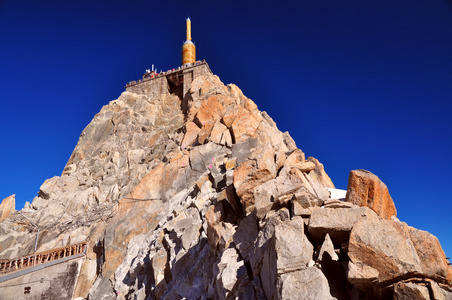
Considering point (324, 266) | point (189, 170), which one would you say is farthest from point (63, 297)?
point (324, 266)

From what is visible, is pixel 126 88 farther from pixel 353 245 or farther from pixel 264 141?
pixel 353 245

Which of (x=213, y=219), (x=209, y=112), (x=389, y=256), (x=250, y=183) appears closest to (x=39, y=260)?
(x=213, y=219)

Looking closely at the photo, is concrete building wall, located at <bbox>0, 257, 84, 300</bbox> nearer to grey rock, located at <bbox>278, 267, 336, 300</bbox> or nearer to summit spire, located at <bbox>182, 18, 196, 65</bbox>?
grey rock, located at <bbox>278, 267, 336, 300</bbox>

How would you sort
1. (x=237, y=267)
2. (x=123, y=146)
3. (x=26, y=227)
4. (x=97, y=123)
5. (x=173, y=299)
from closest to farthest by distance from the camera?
1. (x=237, y=267)
2. (x=173, y=299)
3. (x=26, y=227)
4. (x=123, y=146)
5. (x=97, y=123)

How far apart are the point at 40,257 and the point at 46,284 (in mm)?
2719

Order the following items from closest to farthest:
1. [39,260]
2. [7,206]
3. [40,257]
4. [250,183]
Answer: [250,183] → [39,260] → [40,257] → [7,206]

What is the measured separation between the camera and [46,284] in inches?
1040

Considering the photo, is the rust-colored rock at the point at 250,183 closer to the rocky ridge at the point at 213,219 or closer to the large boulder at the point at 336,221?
the rocky ridge at the point at 213,219

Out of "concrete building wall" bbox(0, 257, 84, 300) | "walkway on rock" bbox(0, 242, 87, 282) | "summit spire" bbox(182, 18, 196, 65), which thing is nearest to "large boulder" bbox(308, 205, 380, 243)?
"concrete building wall" bbox(0, 257, 84, 300)

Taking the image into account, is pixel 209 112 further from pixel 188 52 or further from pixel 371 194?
pixel 188 52

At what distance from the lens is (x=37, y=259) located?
2842 cm

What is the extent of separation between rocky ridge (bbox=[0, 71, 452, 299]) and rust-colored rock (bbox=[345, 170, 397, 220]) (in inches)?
1.5

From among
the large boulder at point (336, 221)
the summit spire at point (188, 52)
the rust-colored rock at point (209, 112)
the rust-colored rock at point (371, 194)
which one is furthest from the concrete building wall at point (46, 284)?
the summit spire at point (188, 52)

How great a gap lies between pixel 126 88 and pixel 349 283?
176ft
